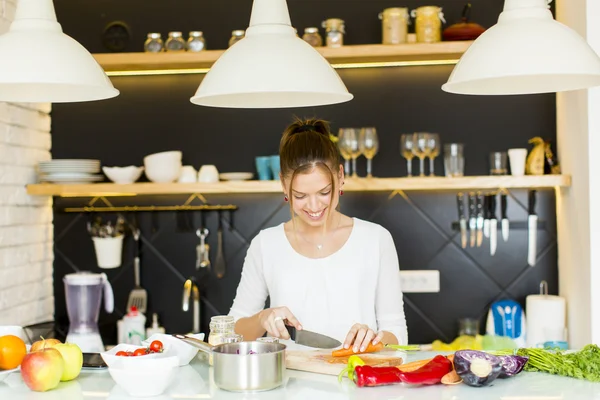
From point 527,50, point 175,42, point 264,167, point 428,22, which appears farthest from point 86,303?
point 527,50

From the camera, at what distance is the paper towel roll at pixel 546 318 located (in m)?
3.53

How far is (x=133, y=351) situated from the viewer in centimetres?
213

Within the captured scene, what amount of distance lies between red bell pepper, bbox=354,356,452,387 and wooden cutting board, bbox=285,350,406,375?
0.34 ft

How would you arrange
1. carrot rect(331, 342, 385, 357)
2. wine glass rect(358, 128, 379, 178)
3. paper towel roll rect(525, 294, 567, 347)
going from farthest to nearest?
1. wine glass rect(358, 128, 379, 178)
2. paper towel roll rect(525, 294, 567, 347)
3. carrot rect(331, 342, 385, 357)

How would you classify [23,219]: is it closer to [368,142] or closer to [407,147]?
[368,142]

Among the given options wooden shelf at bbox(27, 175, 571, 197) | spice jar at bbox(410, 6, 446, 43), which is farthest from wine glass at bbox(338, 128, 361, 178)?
spice jar at bbox(410, 6, 446, 43)

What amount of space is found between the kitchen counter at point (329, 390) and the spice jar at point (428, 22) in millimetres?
1943

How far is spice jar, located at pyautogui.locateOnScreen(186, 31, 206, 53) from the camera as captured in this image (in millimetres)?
3748

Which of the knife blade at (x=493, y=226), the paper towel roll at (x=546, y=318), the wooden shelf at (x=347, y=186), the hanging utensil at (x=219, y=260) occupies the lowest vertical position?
the paper towel roll at (x=546, y=318)

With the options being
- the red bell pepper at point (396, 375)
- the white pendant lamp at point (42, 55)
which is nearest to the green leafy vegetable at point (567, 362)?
the red bell pepper at point (396, 375)

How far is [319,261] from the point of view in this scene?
288cm

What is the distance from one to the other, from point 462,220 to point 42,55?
233cm

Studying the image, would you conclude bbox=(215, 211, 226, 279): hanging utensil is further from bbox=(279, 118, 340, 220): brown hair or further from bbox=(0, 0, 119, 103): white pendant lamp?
bbox=(0, 0, 119, 103): white pendant lamp

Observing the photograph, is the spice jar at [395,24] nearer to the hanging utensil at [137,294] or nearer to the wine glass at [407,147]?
the wine glass at [407,147]
